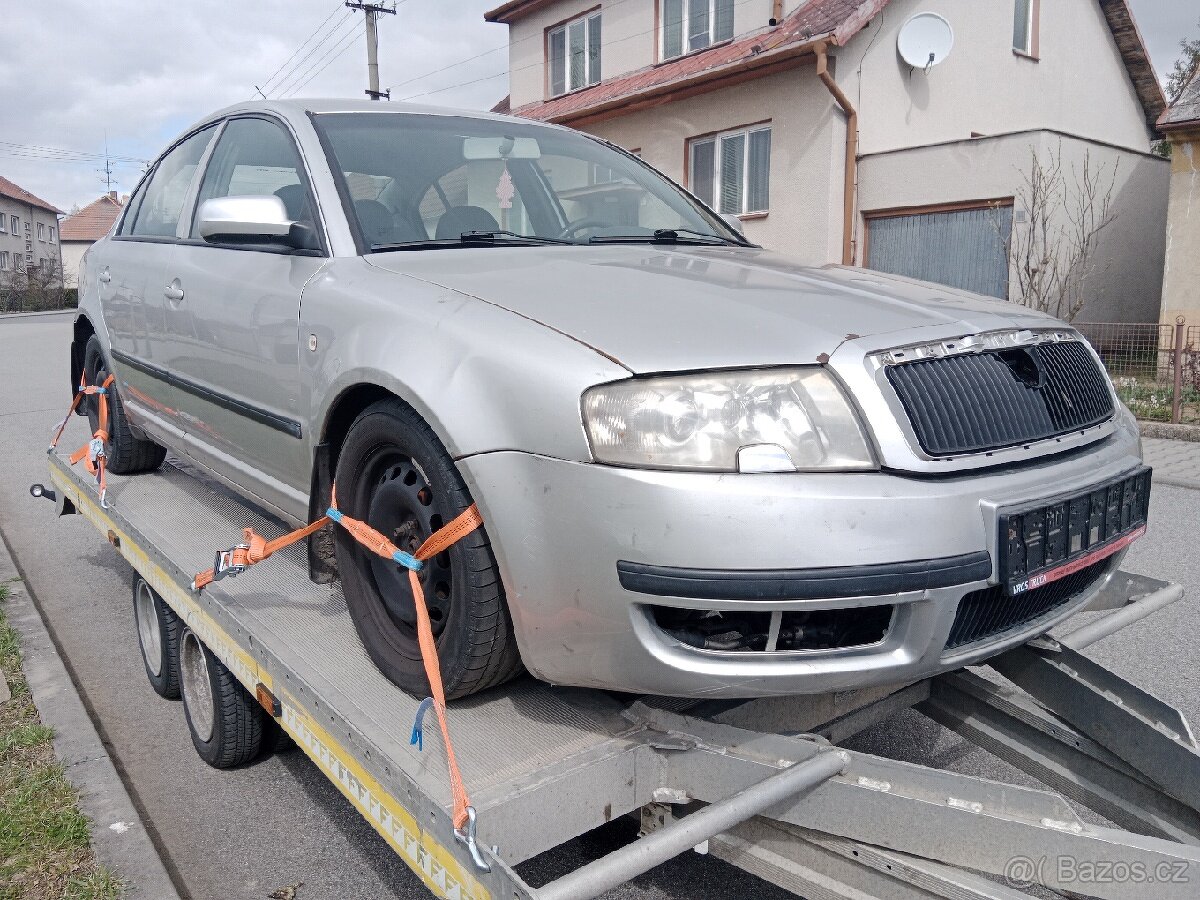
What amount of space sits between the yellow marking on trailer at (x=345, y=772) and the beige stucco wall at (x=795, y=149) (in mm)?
11921

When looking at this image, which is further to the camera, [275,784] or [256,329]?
[275,784]

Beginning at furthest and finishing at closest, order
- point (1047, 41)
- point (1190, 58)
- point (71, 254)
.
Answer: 1. point (71, 254)
2. point (1190, 58)
3. point (1047, 41)

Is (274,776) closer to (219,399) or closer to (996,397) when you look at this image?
(219,399)

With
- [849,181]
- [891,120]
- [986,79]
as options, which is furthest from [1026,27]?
[849,181]

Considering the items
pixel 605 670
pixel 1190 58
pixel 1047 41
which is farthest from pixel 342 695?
pixel 1190 58

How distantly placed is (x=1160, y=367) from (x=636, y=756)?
9424 mm

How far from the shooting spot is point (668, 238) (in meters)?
3.20

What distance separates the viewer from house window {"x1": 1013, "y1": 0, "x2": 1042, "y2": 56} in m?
16.1

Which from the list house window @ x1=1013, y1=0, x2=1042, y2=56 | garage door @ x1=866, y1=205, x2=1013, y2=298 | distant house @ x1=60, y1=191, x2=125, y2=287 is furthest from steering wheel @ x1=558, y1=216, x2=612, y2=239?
distant house @ x1=60, y1=191, x2=125, y2=287

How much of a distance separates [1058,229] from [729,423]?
1341 cm

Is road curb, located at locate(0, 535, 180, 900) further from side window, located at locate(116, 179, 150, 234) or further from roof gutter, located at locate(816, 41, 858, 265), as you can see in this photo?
roof gutter, located at locate(816, 41, 858, 265)

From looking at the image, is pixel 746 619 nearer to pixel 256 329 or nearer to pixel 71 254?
pixel 256 329

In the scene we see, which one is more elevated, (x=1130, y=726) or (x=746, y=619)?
(x=746, y=619)

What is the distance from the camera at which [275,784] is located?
323cm
